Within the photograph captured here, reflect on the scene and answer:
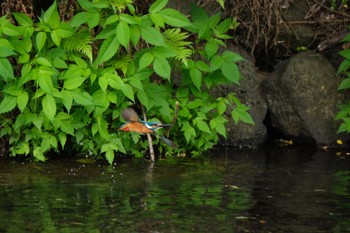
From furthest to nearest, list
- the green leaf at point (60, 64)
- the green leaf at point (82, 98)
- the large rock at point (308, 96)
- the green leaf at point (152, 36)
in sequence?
the large rock at point (308, 96) < the green leaf at point (60, 64) < the green leaf at point (82, 98) < the green leaf at point (152, 36)

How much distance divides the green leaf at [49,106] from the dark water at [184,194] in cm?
54

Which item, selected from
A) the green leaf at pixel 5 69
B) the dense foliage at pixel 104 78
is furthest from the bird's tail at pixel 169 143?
the green leaf at pixel 5 69

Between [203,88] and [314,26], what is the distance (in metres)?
1.70

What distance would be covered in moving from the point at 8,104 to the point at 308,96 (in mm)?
3384

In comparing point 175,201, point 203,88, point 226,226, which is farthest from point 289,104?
point 226,226

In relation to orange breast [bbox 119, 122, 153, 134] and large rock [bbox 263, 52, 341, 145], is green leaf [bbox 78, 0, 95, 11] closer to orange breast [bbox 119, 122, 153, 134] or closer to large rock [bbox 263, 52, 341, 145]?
orange breast [bbox 119, 122, 153, 134]

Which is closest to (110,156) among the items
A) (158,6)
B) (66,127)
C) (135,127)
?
(135,127)

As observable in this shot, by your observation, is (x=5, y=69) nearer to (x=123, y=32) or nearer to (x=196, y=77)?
(x=123, y=32)

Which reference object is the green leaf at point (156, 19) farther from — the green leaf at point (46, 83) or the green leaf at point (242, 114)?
the green leaf at point (242, 114)

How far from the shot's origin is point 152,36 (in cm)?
774

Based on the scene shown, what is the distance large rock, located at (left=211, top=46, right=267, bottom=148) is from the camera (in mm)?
9522

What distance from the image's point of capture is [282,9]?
397 inches

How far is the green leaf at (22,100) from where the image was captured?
7876 mm

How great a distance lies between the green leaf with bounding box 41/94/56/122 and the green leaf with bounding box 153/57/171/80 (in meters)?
0.93
